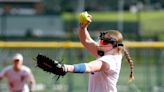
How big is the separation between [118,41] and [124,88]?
10.9 metres

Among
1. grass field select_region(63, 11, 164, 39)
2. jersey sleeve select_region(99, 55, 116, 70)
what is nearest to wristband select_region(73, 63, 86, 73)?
jersey sleeve select_region(99, 55, 116, 70)

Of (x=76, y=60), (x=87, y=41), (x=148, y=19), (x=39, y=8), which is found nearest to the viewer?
(x=87, y=41)

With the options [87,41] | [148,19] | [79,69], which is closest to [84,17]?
[87,41]

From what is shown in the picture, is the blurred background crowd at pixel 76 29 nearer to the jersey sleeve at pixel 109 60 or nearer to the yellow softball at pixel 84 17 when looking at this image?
the yellow softball at pixel 84 17

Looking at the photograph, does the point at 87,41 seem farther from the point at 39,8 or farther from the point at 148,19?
the point at 39,8

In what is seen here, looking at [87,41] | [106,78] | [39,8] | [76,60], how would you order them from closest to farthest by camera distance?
[106,78]
[87,41]
[76,60]
[39,8]

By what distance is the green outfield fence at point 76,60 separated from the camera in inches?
680

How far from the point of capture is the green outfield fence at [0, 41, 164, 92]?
17.3 meters

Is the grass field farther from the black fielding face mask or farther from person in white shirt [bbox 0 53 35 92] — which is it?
the black fielding face mask

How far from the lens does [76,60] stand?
716 inches

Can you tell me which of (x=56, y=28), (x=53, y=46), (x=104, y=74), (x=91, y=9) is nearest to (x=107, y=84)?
(x=104, y=74)

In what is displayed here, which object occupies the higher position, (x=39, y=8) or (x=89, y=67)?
(x=89, y=67)

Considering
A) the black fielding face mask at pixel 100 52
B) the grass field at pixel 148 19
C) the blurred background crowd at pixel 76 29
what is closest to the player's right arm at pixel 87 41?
the black fielding face mask at pixel 100 52

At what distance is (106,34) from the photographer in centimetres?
687
